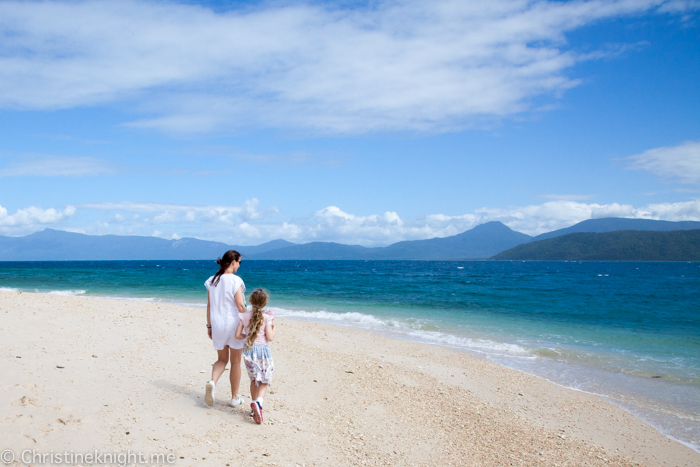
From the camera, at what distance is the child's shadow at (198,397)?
17.5ft

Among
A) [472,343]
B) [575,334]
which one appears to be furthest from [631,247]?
[472,343]

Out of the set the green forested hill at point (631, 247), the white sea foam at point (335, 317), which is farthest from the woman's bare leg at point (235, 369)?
the green forested hill at point (631, 247)

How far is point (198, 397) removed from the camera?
5750 mm

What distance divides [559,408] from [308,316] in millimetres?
13295

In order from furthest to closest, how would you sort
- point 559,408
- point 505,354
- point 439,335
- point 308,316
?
point 308,316 < point 439,335 < point 505,354 < point 559,408

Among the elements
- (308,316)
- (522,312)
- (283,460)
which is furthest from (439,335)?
(283,460)

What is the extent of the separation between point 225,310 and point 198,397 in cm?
156

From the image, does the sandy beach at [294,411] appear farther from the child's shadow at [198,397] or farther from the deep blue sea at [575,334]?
the deep blue sea at [575,334]

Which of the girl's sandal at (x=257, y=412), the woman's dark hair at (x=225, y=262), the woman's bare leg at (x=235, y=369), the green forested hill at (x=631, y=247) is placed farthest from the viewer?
the green forested hill at (x=631, y=247)

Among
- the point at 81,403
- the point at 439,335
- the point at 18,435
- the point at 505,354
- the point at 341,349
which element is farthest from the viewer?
the point at 439,335

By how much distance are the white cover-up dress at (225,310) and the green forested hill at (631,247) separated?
187 m

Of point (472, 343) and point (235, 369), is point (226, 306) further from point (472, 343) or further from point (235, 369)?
point (472, 343)

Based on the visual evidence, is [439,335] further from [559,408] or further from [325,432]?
[325,432]

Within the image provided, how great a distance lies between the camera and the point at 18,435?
13.6ft
